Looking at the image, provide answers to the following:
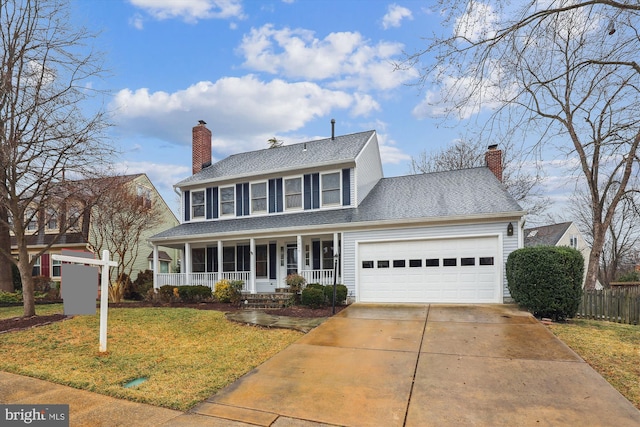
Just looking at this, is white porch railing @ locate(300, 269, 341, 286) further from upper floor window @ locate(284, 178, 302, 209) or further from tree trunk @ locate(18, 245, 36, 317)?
tree trunk @ locate(18, 245, 36, 317)

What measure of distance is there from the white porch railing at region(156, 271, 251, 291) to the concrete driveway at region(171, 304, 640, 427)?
748 cm

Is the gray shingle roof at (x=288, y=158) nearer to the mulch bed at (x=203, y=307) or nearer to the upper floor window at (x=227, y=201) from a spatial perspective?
the upper floor window at (x=227, y=201)

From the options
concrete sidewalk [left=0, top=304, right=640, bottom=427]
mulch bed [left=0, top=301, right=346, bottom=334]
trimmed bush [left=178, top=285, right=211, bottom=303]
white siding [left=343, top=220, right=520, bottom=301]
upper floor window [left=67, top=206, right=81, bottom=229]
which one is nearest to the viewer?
concrete sidewalk [left=0, top=304, right=640, bottom=427]

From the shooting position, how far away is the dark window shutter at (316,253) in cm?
1412

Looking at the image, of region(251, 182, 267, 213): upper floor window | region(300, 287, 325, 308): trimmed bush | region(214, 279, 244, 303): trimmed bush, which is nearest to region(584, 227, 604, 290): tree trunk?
region(300, 287, 325, 308): trimmed bush

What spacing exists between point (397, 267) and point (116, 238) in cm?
1339

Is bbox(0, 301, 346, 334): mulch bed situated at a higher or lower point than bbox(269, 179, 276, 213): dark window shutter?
lower

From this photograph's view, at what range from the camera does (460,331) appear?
7.54 meters

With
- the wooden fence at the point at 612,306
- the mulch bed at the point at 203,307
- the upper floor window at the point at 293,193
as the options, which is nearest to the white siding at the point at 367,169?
the upper floor window at the point at 293,193

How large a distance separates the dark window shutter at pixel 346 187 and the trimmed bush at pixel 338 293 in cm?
361

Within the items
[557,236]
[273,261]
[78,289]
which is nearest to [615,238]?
[557,236]

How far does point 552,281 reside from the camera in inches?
346

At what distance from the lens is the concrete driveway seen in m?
3.86

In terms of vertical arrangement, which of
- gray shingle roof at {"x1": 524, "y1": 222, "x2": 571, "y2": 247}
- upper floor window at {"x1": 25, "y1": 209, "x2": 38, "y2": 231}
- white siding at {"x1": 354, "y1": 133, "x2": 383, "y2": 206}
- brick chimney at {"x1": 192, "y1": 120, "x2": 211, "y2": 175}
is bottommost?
gray shingle roof at {"x1": 524, "y1": 222, "x2": 571, "y2": 247}
